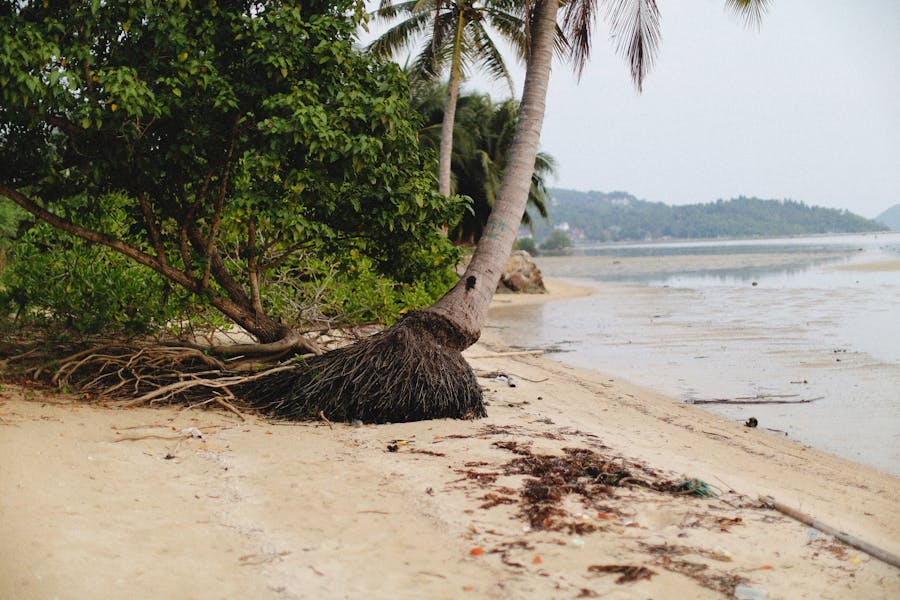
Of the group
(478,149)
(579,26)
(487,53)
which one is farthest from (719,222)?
(579,26)

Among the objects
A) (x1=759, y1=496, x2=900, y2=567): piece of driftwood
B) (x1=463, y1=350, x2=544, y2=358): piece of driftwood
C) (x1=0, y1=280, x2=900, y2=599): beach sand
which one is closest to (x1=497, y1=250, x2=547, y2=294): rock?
(x1=463, y1=350, x2=544, y2=358): piece of driftwood

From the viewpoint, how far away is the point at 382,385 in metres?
7.30

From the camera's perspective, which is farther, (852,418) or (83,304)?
(852,418)

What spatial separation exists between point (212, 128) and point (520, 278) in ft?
86.1

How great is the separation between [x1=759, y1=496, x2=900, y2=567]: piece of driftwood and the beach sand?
0.16 ft

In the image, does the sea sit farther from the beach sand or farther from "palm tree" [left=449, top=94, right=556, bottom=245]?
"palm tree" [left=449, top=94, right=556, bottom=245]

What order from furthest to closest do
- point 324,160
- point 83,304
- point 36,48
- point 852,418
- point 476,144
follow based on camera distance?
point 476,144, point 852,418, point 83,304, point 324,160, point 36,48

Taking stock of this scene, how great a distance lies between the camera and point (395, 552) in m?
4.18

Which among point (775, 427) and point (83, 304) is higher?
point (83, 304)

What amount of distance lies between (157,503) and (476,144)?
34275 millimetres

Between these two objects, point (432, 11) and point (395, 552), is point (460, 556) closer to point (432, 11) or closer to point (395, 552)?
point (395, 552)

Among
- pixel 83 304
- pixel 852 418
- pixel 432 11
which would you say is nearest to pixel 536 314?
pixel 432 11

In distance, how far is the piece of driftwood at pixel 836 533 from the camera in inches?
166

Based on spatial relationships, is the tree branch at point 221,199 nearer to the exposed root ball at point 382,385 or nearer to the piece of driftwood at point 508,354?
the exposed root ball at point 382,385
